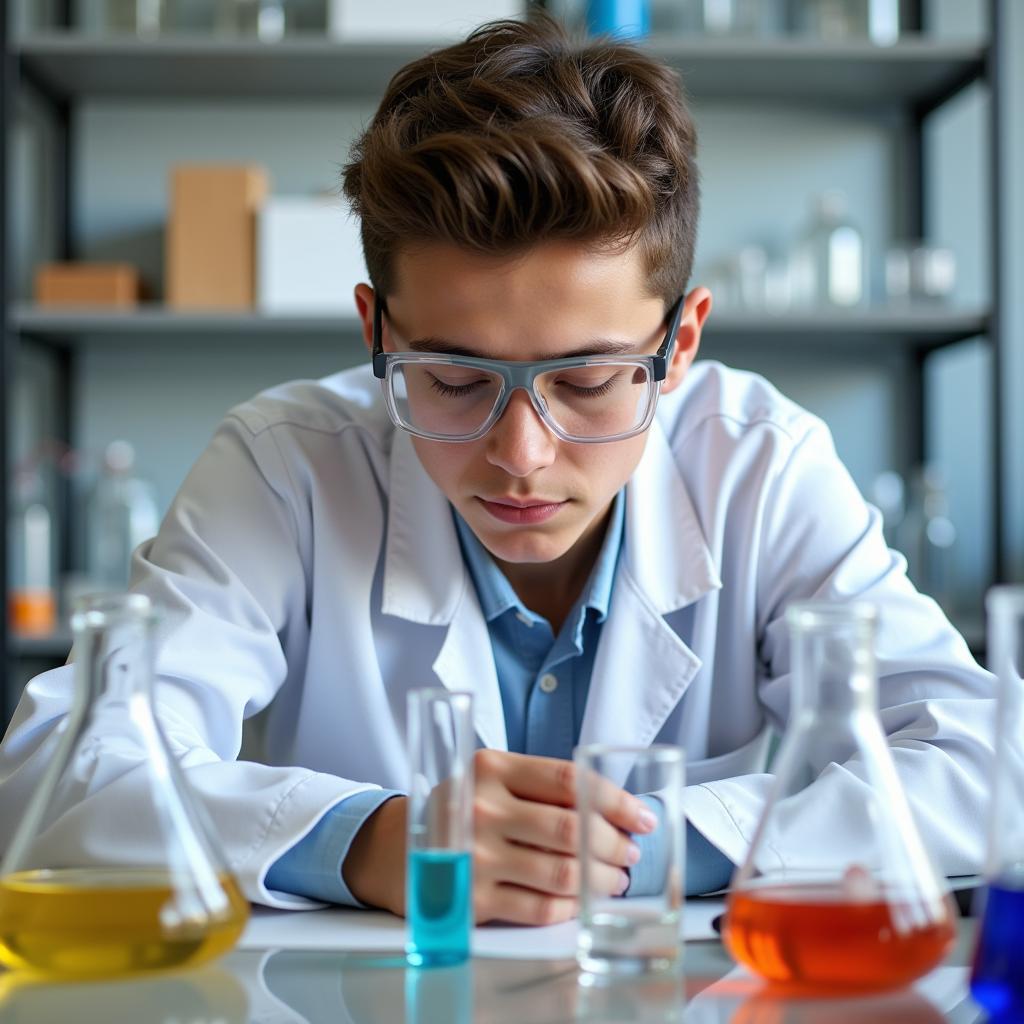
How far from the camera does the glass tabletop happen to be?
1.97 ft

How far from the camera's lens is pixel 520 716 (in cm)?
137

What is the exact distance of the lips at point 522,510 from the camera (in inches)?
46.3

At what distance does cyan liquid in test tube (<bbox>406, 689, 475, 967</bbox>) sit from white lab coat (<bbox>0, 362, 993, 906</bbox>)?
1.67 ft

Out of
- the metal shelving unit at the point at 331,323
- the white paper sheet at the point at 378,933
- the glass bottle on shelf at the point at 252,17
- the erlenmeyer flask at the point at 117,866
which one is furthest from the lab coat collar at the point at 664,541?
the glass bottle on shelf at the point at 252,17

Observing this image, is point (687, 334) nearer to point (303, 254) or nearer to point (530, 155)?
point (530, 155)

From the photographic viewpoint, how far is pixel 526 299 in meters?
1.10

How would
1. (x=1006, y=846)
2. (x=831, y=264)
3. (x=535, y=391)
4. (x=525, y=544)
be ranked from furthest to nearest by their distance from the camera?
(x=831, y=264), (x=525, y=544), (x=535, y=391), (x=1006, y=846)

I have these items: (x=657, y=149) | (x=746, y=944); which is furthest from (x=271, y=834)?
(x=657, y=149)

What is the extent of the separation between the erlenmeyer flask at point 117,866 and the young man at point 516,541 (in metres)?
0.18

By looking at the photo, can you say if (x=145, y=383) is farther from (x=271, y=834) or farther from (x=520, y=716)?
(x=271, y=834)

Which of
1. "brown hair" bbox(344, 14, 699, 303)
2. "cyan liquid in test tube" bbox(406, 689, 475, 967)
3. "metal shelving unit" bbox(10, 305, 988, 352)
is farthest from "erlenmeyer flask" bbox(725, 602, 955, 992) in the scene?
"metal shelving unit" bbox(10, 305, 988, 352)

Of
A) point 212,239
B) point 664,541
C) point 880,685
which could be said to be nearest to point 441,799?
point 880,685

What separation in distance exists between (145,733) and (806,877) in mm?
311

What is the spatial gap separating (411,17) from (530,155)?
162 cm
